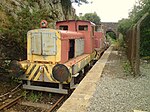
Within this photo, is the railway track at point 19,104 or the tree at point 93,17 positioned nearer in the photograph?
the railway track at point 19,104

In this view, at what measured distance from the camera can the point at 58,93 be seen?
711 cm

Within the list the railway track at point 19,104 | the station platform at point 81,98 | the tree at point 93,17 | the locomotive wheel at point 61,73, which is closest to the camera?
the station platform at point 81,98

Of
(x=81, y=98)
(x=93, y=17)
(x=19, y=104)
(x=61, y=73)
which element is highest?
(x=93, y=17)

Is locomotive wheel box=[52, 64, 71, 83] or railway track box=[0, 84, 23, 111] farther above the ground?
locomotive wheel box=[52, 64, 71, 83]

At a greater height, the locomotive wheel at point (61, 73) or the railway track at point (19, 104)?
the locomotive wheel at point (61, 73)

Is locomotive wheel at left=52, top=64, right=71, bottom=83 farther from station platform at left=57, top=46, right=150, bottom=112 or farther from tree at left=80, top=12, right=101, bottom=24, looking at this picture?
tree at left=80, top=12, right=101, bottom=24

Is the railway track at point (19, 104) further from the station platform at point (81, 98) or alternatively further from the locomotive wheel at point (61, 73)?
the station platform at point (81, 98)

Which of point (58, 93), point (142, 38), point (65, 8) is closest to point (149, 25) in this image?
point (142, 38)

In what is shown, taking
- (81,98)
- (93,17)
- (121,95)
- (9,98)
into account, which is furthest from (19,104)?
(93,17)

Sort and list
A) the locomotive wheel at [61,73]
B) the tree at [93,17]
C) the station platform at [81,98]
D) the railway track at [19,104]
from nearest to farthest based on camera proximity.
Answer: the station platform at [81,98] → the railway track at [19,104] → the locomotive wheel at [61,73] → the tree at [93,17]

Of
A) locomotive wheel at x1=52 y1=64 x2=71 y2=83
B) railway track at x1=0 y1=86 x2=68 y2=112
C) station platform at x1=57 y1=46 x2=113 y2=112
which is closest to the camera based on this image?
station platform at x1=57 y1=46 x2=113 y2=112

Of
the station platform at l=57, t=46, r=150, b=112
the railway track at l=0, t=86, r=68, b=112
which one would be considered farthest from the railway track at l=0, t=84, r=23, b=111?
the station platform at l=57, t=46, r=150, b=112

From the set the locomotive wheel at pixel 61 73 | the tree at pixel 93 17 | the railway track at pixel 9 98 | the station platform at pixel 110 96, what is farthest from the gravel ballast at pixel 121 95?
the tree at pixel 93 17

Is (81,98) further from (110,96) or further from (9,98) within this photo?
(9,98)
